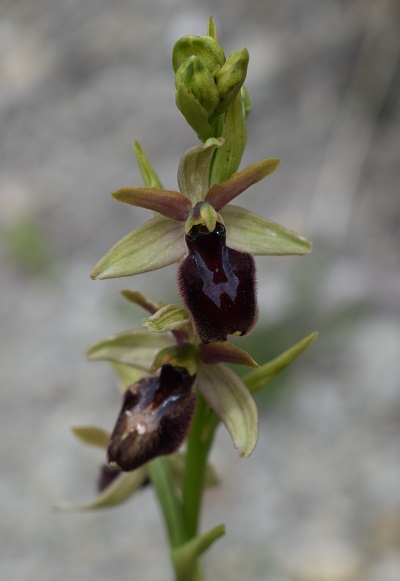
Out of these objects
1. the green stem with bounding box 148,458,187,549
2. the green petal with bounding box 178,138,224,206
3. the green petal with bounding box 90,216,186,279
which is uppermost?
the green petal with bounding box 178,138,224,206

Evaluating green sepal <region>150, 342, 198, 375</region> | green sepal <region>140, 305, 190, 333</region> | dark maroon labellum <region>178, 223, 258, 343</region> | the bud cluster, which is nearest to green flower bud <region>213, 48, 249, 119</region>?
the bud cluster

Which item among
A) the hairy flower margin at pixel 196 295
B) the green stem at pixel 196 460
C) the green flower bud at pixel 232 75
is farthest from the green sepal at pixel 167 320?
the green flower bud at pixel 232 75

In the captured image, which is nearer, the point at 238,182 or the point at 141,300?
the point at 238,182

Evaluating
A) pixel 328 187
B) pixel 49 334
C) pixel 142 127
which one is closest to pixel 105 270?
pixel 49 334

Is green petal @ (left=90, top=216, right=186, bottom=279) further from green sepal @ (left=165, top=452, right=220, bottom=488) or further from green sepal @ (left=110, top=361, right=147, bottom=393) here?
green sepal @ (left=165, top=452, right=220, bottom=488)

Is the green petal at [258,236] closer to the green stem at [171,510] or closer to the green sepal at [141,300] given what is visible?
the green sepal at [141,300]

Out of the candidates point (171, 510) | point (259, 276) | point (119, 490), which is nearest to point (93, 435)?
point (119, 490)

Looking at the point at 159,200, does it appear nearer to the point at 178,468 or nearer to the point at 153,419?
the point at 153,419
